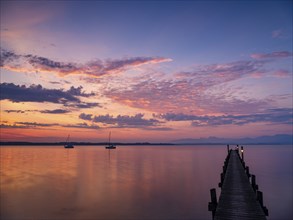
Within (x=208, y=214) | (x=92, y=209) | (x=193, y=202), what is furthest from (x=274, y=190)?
(x=92, y=209)

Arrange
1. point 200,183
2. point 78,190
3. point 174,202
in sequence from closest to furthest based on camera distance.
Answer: point 174,202
point 78,190
point 200,183

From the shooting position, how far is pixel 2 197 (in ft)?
Result: 103

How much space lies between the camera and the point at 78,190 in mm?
37344

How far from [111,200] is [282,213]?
58.5ft

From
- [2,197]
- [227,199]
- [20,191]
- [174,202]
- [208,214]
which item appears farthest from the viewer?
[20,191]

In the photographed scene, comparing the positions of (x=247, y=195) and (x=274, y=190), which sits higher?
(x=247, y=195)

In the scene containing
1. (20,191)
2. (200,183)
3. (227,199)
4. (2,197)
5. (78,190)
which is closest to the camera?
(227,199)

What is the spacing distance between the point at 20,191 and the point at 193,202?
2204 cm

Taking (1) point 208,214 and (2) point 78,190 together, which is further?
(2) point 78,190

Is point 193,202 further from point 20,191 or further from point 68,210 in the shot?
point 20,191

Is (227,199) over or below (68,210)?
over

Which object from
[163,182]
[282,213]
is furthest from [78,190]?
[282,213]

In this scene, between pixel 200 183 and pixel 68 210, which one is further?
pixel 200 183

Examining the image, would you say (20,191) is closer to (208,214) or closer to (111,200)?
(111,200)
